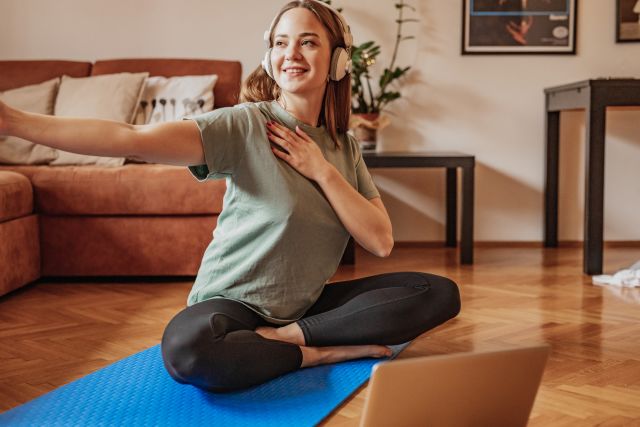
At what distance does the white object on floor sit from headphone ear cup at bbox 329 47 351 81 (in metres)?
1.72

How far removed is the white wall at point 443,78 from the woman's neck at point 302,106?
224 centimetres

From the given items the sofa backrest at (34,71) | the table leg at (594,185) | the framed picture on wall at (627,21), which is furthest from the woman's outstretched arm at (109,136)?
the framed picture on wall at (627,21)

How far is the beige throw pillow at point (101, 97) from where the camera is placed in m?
3.43

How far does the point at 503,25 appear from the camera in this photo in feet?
13.3

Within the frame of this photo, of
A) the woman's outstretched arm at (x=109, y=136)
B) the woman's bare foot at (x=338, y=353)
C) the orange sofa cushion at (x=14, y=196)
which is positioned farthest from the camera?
the orange sofa cushion at (x=14, y=196)

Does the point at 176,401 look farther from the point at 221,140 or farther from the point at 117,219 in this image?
the point at 117,219

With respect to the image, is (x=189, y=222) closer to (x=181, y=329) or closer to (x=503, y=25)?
(x=181, y=329)

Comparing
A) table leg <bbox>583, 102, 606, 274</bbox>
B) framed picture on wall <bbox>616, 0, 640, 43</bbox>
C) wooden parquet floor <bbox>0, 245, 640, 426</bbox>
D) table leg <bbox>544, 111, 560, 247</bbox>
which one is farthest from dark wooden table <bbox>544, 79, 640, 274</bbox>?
framed picture on wall <bbox>616, 0, 640, 43</bbox>

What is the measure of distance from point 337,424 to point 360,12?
9.31 ft

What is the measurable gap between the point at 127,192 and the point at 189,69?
0.90 m

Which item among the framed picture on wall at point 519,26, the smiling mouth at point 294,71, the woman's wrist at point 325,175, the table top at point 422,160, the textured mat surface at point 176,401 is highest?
the framed picture on wall at point 519,26

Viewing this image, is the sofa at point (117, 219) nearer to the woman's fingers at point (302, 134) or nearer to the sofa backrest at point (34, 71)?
the sofa backrest at point (34, 71)

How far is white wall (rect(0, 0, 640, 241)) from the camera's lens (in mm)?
4027

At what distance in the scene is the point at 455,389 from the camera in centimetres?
112
